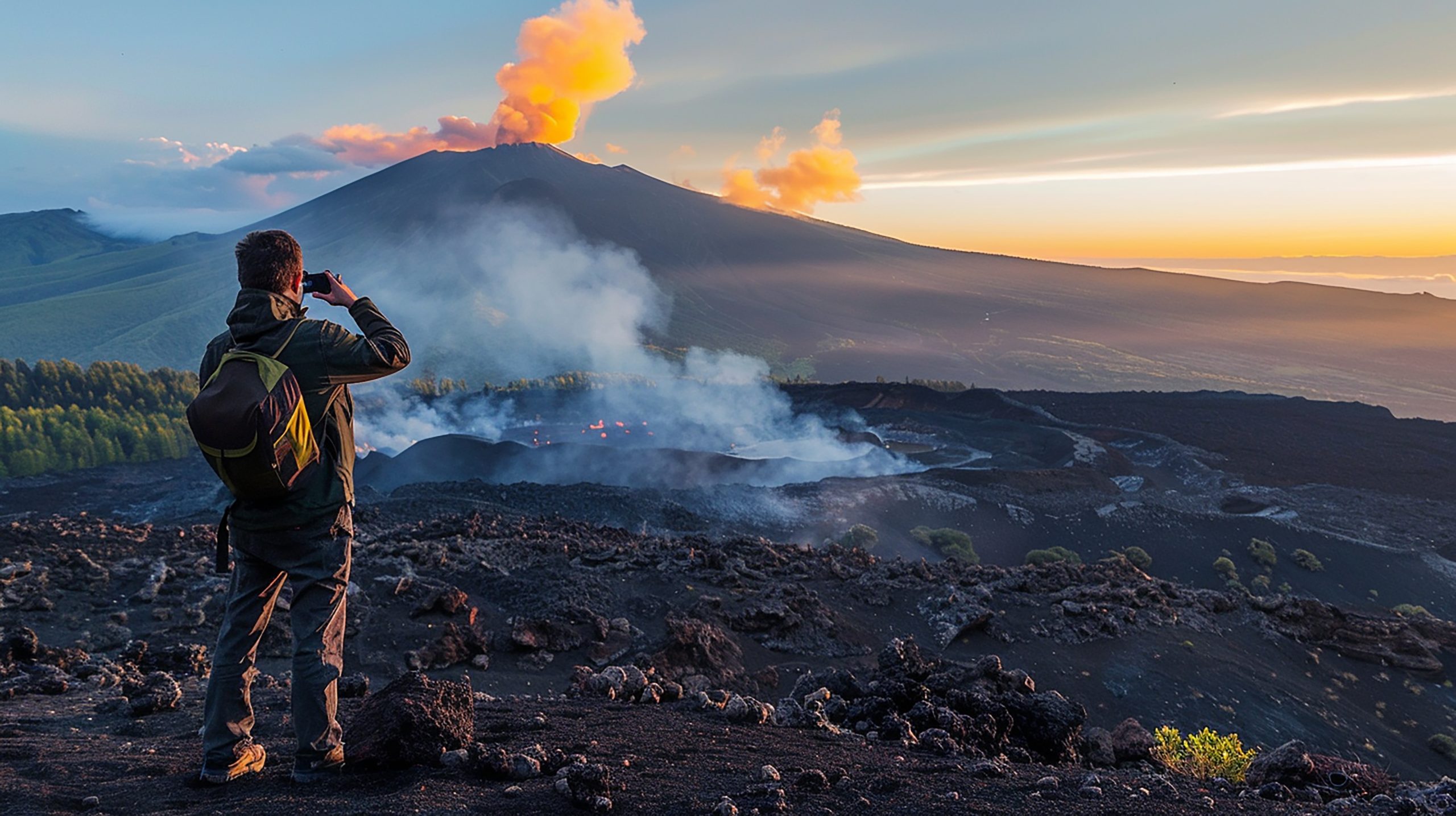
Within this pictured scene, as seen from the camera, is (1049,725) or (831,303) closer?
(1049,725)

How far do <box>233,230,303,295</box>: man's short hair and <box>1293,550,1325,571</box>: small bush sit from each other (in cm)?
2500

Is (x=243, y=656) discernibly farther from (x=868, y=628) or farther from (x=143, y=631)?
(x=868, y=628)

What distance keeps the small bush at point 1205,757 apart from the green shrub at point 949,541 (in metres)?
14.7

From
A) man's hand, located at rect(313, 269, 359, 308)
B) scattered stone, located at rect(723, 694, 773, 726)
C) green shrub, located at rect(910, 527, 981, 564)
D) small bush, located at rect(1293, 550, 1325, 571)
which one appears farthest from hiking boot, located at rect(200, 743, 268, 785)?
small bush, located at rect(1293, 550, 1325, 571)

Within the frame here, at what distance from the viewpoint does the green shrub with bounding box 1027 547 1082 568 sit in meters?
20.5

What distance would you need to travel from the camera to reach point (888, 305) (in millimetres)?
144125

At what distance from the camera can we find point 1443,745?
10.1 metres

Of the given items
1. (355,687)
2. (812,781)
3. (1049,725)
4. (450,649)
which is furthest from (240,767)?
(1049,725)

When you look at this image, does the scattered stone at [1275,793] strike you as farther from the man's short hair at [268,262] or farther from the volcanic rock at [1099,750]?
the man's short hair at [268,262]

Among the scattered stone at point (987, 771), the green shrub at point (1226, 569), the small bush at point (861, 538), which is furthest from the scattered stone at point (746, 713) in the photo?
the green shrub at point (1226, 569)

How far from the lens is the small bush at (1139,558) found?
21.0 metres

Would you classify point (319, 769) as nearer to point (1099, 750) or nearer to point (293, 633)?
point (293, 633)

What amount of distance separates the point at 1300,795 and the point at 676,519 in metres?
17.9

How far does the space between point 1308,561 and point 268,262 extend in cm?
2520
